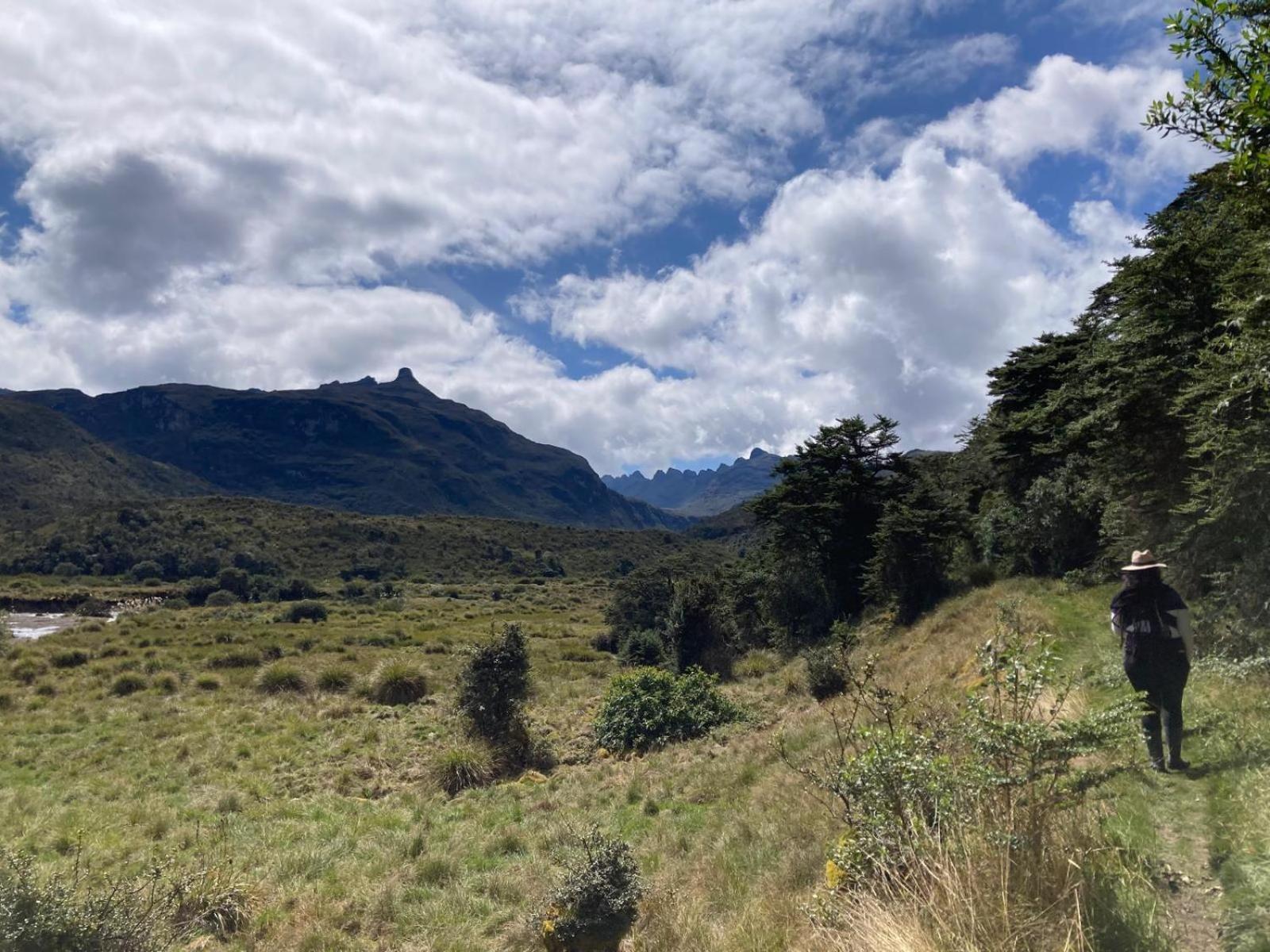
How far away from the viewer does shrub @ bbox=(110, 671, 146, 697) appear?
23742 mm

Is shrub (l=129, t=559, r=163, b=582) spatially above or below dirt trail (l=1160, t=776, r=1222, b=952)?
below

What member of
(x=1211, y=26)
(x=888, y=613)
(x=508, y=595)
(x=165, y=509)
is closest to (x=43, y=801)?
(x=1211, y=26)

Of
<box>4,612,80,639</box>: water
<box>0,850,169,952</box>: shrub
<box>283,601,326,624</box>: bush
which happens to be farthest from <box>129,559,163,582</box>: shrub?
<box>0,850,169,952</box>: shrub

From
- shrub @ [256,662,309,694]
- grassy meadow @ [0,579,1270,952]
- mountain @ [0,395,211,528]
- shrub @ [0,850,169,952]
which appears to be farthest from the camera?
mountain @ [0,395,211,528]

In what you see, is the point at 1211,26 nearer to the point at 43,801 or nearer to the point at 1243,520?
the point at 1243,520

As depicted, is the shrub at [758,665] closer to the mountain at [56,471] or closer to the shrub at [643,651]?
the shrub at [643,651]

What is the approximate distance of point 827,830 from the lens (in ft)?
21.3

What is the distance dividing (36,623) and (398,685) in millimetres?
42554

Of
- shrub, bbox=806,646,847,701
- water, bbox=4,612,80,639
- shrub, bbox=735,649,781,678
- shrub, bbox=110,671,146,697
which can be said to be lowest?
water, bbox=4,612,80,639

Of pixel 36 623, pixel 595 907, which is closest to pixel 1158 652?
pixel 595 907

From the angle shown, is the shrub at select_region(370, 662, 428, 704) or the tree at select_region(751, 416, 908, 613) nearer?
the shrub at select_region(370, 662, 428, 704)

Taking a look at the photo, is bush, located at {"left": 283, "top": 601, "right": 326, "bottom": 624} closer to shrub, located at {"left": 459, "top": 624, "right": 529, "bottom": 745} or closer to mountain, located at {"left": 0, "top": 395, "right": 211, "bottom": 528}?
shrub, located at {"left": 459, "top": 624, "right": 529, "bottom": 745}

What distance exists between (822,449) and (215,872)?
29.0 m

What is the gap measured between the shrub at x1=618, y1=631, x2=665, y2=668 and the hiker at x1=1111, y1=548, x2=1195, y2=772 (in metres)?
29.7
